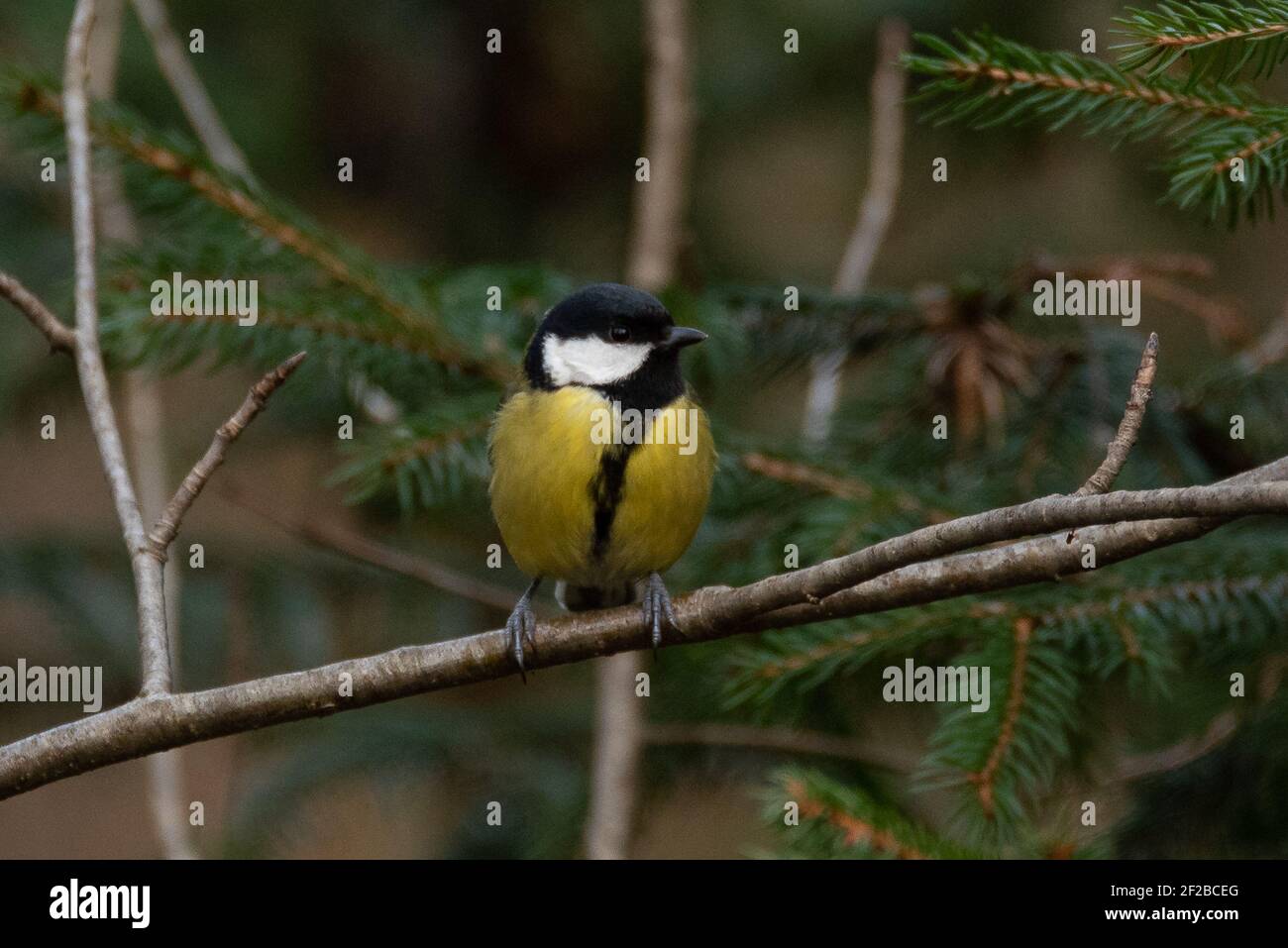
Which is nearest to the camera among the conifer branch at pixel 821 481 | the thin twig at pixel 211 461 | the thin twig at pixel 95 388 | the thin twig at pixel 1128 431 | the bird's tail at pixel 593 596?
the thin twig at pixel 1128 431

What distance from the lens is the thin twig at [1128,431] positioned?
5.24ft

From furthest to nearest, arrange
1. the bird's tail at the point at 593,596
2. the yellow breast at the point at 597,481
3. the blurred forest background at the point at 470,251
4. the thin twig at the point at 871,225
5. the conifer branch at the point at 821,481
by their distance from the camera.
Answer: the blurred forest background at the point at 470,251 < the thin twig at the point at 871,225 < the bird's tail at the point at 593,596 < the yellow breast at the point at 597,481 < the conifer branch at the point at 821,481

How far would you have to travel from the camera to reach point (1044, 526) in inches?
60.4

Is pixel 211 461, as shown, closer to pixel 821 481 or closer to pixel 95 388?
pixel 95 388

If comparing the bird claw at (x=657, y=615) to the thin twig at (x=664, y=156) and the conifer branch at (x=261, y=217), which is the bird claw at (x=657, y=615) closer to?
the conifer branch at (x=261, y=217)

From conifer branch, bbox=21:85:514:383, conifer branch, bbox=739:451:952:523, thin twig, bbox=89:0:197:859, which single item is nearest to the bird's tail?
conifer branch, bbox=739:451:952:523

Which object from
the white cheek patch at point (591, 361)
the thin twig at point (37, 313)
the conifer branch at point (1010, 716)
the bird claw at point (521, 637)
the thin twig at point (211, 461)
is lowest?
the conifer branch at point (1010, 716)

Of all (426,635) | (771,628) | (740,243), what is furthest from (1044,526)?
(740,243)

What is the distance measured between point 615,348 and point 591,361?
6cm

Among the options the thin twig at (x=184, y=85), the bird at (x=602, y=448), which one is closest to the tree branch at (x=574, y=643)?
the bird at (x=602, y=448)

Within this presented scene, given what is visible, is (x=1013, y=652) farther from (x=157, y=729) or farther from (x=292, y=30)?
(x=292, y=30)

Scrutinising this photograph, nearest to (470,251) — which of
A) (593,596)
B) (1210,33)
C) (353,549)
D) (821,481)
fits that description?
(593,596)

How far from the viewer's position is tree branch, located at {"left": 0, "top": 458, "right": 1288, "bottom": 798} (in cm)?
163
